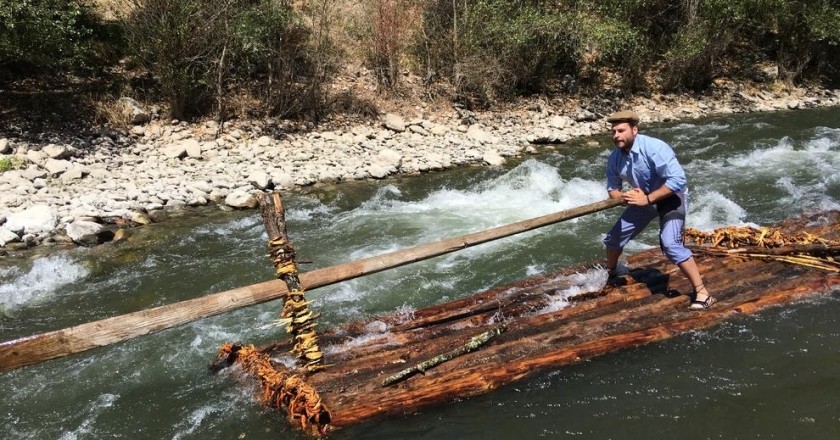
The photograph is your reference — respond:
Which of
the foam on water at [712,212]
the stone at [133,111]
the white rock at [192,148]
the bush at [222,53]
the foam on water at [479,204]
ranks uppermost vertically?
the bush at [222,53]

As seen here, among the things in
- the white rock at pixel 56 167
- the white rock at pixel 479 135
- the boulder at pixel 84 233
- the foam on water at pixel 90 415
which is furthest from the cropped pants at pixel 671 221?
the white rock at pixel 56 167

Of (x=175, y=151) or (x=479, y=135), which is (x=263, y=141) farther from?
(x=479, y=135)

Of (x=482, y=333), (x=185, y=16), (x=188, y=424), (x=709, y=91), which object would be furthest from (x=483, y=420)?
(x=709, y=91)

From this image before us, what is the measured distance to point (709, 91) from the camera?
19250mm

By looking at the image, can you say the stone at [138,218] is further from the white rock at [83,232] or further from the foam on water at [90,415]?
the foam on water at [90,415]

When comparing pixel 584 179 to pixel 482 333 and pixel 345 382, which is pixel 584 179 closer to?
pixel 482 333

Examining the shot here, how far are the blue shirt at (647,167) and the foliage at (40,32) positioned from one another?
10.5 metres

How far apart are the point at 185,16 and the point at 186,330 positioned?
9.26 m

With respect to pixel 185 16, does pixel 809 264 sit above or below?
below

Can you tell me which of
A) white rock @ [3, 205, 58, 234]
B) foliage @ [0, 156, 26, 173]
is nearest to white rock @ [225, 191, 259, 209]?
white rock @ [3, 205, 58, 234]

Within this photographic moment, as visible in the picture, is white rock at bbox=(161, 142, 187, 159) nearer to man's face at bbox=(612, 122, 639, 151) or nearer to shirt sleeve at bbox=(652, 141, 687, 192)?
man's face at bbox=(612, 122, 639, 151)

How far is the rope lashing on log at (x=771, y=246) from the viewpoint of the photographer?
591cm

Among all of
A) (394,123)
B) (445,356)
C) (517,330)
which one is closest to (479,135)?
(394,123)

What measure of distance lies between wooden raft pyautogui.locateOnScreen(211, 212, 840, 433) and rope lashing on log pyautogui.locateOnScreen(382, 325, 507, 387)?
1.0 inches
